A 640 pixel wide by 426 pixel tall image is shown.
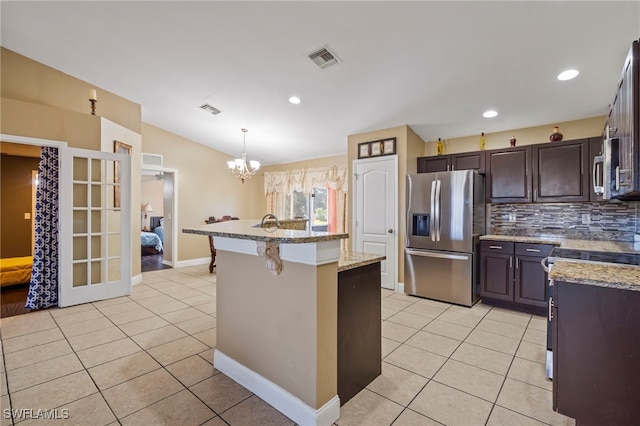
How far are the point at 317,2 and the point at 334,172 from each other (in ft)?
12.8

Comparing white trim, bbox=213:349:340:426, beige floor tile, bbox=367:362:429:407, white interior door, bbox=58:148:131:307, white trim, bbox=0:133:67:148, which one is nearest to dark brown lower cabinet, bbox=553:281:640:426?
beige floor tile, bbox=367:362:429:407

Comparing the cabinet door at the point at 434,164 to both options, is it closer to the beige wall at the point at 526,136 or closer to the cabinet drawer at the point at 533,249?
the beige wall at the point at 526,136

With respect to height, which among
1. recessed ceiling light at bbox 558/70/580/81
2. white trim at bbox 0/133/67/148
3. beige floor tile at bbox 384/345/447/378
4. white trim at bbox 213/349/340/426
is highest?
recessed ceiling light at bbox 558/70/580/81

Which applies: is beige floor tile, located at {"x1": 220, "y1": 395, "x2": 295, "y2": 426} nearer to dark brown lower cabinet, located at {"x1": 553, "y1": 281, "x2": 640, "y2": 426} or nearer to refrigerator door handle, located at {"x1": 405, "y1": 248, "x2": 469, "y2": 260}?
dark brown lower cabinet, located at {"x1": 553, "y1": 281, "x2": 640, "y2": 426}

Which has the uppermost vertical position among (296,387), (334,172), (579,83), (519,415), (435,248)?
(579,83)

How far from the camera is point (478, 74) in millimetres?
2871

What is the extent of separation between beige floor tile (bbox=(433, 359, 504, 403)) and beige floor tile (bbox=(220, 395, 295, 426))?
1.17 metres

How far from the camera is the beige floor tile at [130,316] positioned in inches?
125

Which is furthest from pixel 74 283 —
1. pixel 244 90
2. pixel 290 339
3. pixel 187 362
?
pixel 290 339

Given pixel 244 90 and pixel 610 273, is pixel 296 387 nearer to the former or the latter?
pixel 610 273

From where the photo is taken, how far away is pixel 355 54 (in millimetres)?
2758

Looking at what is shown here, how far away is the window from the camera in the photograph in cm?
643

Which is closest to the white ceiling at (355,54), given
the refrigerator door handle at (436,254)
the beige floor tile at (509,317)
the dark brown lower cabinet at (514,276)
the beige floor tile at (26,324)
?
the dark brown lower cabinet at (514,276)

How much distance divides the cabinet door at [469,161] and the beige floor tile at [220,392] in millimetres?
3834
